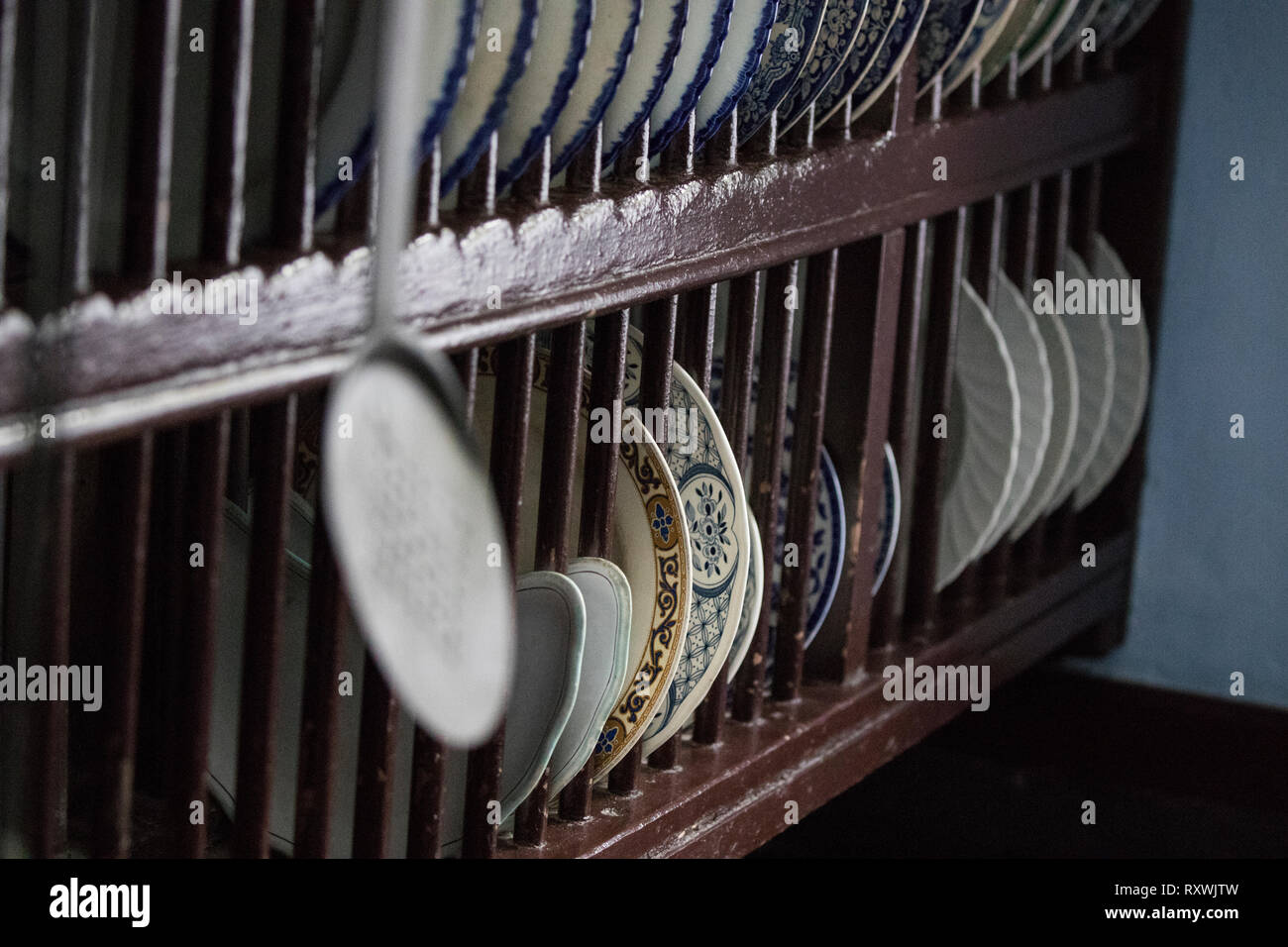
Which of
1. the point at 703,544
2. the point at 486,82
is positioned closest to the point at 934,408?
the point at 703,544

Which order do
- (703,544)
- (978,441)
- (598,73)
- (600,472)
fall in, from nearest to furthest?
(598,73) < (600,472) < (703,544) < (978,441)

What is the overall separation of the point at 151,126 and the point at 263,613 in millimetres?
269

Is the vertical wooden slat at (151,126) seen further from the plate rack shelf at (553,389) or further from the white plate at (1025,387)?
the white plate at (1025,387)

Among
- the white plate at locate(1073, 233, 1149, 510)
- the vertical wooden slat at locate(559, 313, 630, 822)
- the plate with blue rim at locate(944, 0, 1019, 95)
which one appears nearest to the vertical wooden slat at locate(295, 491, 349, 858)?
the vertical wooden slat at locate(559, 313, 630, 822)

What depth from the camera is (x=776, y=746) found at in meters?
1.28

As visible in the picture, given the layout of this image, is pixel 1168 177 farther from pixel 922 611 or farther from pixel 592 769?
pixel 592 769

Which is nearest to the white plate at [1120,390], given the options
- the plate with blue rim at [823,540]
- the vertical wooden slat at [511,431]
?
the plate with blue rim at [823,540]

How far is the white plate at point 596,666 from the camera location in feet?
3.45

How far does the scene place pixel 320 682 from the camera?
89 cm

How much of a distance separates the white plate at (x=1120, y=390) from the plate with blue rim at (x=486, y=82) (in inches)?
45.3

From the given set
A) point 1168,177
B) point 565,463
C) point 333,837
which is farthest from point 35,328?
point 1168,177

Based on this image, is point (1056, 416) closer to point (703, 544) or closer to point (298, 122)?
point (703, 544)

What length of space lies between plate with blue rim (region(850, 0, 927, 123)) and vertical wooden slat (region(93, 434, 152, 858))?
2.45 ft

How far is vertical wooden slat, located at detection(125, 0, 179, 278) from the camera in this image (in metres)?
0.71
